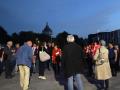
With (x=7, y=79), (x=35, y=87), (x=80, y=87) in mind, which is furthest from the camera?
(x=7, y=79)

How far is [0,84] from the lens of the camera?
63.8 ft

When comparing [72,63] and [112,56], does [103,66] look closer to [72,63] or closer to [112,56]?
[72,63]

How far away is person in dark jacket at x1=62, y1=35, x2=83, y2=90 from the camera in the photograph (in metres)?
14.1

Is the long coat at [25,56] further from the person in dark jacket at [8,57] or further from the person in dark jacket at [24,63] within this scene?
the person in dark jacket at [8,57]

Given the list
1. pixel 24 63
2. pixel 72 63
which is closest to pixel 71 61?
pixel 72 63

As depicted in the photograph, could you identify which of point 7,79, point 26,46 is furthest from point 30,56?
point 7,79

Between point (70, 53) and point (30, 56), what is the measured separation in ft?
7.94

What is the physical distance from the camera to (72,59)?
1424cm

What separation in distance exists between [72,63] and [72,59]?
0.13 m

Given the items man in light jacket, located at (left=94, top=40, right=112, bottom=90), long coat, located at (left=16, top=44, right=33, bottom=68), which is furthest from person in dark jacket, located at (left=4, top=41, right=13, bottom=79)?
man in light jacket, located at (left=94, top=40, right=112, bottom=90)

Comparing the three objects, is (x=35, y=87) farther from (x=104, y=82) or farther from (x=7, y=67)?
(x=7, y=67)

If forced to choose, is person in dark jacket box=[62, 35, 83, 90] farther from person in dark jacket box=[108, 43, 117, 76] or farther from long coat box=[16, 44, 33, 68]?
person in dark jacket box=[108, 43, 117, 76]

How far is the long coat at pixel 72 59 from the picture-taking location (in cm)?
1415

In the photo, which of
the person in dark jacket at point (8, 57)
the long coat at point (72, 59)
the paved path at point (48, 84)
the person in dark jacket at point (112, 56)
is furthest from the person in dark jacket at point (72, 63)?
the person in dark jacket at point (8, 57)
